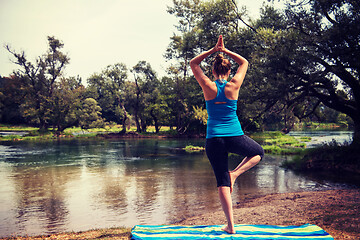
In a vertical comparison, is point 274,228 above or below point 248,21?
below

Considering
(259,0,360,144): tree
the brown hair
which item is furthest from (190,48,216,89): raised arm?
(259,0,360,144): tree

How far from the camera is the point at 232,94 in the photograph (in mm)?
4031

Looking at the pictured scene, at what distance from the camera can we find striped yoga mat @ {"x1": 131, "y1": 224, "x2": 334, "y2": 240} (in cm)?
422

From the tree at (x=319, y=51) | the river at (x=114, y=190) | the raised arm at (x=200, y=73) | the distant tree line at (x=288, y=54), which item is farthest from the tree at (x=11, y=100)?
the raised arm at (x=200, y=73)

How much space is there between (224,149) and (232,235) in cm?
123

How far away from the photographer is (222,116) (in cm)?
403

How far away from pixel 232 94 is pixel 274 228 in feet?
7.82

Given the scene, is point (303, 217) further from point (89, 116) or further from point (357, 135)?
point (89, 116)

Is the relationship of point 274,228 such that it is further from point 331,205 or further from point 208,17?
point 208,17

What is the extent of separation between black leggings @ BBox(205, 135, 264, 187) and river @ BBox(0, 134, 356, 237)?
16.4 feet

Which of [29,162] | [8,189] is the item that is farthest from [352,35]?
[29,162]

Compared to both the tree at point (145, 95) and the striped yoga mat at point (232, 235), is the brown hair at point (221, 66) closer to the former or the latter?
the striped yoga mat at point (232, 235)

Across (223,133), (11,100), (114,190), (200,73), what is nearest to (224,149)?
(223,133)

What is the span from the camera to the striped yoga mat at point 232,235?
13.8 ft
